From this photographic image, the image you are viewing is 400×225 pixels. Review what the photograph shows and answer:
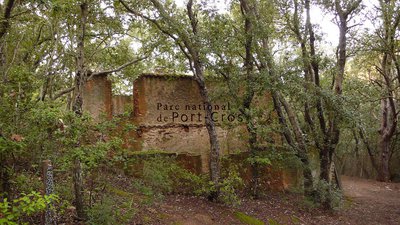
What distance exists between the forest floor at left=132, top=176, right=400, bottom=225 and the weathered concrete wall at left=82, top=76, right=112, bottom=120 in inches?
153

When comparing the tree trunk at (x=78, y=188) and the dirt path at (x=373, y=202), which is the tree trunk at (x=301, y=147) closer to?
the dirt path at (x=373, y=202)

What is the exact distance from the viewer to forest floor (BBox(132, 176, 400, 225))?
7.54 metres

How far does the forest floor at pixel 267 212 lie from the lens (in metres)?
7.54

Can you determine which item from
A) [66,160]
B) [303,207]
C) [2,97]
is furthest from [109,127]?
[303,207]

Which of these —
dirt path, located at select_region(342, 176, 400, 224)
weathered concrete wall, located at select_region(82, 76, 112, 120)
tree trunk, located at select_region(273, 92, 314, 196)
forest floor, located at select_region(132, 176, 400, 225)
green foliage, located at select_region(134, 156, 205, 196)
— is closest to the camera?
green foliage, located at select_region(134, 156, 205, 196)

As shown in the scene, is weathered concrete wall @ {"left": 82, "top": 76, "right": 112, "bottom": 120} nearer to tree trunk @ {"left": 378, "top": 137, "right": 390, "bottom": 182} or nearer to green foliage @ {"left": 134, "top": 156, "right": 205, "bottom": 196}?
green foliage @ {"left": 134, "top": 156, "right": 205, "bottom": 196}

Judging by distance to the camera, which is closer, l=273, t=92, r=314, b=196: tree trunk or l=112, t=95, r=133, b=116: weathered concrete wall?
l=273, t=92, r=314, b=196: tree trunk

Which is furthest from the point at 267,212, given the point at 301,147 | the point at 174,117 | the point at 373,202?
the point at 373,202

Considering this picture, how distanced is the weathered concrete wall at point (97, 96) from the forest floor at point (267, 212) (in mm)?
3895

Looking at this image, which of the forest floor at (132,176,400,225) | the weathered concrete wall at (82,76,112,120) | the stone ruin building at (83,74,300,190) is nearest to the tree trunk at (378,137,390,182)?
the forest floor at (132,176,400,225)

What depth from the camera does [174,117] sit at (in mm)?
11211

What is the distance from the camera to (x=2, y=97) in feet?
16.5

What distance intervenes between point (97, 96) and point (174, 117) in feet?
8.23

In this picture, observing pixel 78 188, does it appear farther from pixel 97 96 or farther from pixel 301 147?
pixel 301 147
